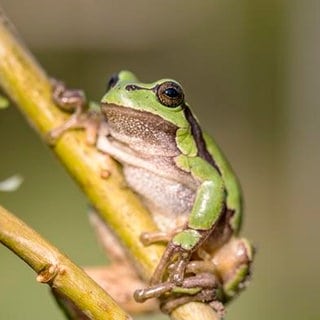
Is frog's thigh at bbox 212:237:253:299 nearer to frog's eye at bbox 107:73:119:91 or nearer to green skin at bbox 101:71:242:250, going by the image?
green skin at bbox 101:71:242:250

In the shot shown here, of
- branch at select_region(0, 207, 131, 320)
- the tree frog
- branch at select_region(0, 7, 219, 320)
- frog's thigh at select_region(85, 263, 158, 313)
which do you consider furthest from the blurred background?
branch at select_region(0, 207, 131, 320)

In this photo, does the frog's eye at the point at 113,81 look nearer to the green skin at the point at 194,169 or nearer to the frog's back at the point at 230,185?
the green skin at the point at 194,169

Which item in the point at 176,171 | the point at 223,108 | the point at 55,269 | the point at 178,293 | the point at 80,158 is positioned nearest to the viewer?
the point at 55,269

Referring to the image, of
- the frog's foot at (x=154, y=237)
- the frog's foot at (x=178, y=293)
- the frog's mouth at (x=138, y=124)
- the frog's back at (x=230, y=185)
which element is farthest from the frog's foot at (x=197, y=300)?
the frog's mouth at (x=138, y=124)

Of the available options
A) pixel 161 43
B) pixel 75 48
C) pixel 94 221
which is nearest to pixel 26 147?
pixel 75 48

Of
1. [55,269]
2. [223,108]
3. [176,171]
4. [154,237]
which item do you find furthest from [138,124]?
[223,108]

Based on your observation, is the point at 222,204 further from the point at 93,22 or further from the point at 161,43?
the point at 161,43

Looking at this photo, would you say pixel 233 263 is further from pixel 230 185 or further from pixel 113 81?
pixel 113 81
